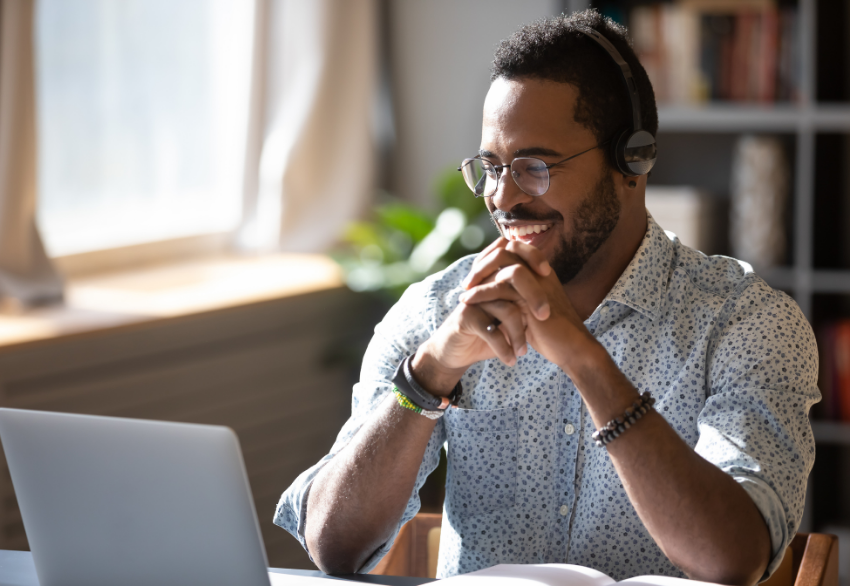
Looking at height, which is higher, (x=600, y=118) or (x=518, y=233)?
(x=600, y=118)

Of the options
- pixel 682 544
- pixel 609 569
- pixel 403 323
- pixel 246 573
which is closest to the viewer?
pixel 246 573

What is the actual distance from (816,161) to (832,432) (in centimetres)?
74

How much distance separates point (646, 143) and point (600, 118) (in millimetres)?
72

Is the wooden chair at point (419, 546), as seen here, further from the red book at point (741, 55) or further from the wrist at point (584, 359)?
the red book at point (741, 55)

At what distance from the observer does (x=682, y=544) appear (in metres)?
1.04

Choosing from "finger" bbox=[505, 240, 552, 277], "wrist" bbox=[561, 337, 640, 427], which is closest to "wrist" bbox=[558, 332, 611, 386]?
"wrist" bbox=[561, 337, 640, 427]

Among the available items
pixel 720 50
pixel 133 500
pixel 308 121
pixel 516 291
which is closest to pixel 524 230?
pixel 516 291

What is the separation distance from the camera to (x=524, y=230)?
1331 mm

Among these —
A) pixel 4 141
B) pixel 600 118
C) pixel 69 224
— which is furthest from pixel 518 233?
pixel 69 224

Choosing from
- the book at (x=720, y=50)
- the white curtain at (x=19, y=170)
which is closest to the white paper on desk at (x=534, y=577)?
the white curtain at (x=19, y=170)

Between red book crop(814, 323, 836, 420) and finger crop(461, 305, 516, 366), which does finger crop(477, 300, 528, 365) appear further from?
red book crop(814, 323, 836, 420)

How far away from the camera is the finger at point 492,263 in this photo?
1.17m

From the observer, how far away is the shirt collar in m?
1.30

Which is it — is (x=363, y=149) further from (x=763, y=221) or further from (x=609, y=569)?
(x=609, y=569)
